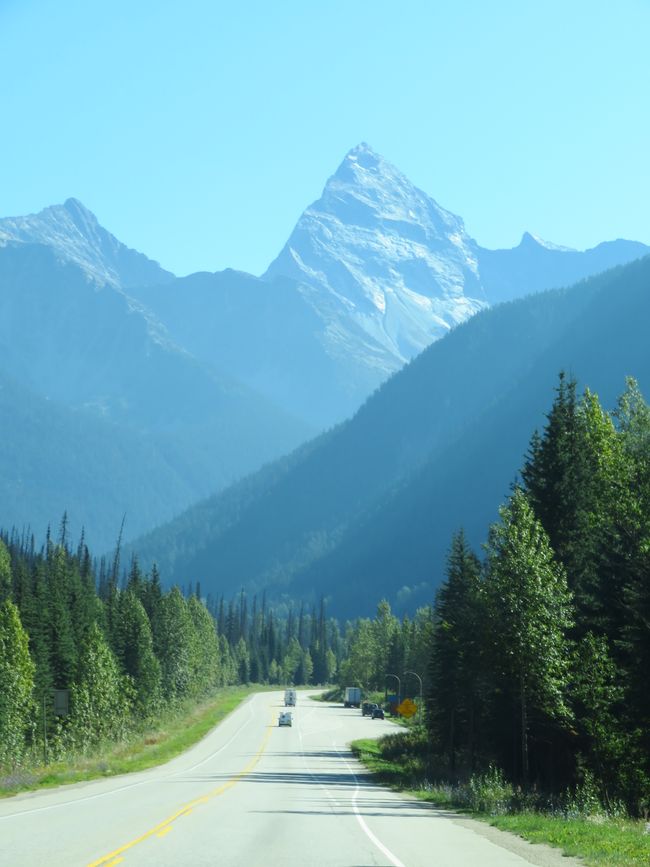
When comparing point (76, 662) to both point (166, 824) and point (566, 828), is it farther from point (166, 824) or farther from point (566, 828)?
point (566, 828)

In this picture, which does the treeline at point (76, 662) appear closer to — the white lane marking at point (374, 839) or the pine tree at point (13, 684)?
the pine tree at point (13, 684)

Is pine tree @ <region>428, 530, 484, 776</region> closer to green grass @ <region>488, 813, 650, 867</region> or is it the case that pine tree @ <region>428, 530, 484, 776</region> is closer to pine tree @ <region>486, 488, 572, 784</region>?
pine tree @ <region>486, 488, 572, 784</region>

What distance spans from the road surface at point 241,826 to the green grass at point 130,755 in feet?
4.89

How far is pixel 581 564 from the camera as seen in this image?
4641 cm

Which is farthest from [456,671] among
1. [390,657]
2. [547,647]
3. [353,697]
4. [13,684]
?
[353,697]

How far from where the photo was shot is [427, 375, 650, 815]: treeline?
1460 inches

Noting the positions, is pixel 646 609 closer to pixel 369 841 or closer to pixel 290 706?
pixel 369 841

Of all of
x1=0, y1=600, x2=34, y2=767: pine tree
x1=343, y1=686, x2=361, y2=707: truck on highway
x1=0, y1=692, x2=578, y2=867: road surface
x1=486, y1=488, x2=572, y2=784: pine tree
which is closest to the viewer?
x1=0, y1=692, x2=578, y2=867: road surface

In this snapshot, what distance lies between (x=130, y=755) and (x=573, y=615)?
31.3 metres

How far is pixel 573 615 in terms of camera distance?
4375 cm

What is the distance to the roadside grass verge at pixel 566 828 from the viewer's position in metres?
23.7

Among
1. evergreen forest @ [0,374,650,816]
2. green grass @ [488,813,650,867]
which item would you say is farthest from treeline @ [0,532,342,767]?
green grass @ [488,813,650,867]

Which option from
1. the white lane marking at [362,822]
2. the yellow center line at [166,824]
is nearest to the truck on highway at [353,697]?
the white lane marking at [362,822]

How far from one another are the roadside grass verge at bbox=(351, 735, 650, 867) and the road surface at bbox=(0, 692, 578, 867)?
625 millimetres
